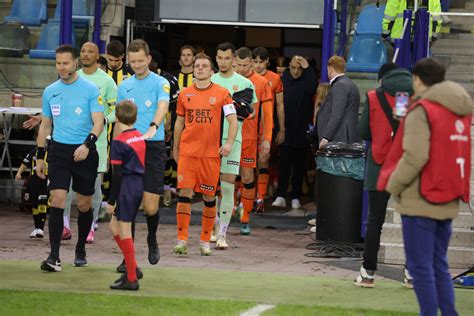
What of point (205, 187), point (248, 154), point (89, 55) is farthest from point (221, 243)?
point (89, 55)

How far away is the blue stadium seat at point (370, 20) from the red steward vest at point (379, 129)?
626 cm

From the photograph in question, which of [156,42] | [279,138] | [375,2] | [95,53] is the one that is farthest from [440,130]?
[156,42]

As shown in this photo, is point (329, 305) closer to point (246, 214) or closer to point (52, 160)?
point (52, 160)

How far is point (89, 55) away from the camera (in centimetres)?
1381

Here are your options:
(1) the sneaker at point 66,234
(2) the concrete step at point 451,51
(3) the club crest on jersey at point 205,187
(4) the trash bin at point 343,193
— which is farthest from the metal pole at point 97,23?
(3) the club crest on jersey at point 205,187

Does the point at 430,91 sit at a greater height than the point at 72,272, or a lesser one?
greater

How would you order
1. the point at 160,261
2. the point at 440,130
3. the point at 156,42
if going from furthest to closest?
the point at 156,42 < the point at 160,261 < the point at 440,130

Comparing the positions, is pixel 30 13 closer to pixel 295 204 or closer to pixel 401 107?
pixel 295 204

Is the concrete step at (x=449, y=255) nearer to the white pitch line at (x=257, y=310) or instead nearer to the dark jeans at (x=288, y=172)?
the white pitch line at (x=257, y=310)

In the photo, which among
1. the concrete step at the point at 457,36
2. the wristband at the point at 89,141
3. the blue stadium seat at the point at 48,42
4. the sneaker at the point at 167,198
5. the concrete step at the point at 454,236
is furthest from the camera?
the blue stadium seat at the point at 48,42

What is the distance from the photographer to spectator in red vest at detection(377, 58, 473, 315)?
28.3 feet

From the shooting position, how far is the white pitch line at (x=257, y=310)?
9617 mm

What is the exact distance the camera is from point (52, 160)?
470 inches

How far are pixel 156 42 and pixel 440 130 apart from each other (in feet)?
41.6
